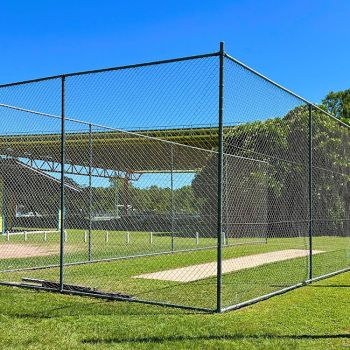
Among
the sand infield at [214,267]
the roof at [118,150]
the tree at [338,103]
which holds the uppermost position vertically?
the tree at [338,103]

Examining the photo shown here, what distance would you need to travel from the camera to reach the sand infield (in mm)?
9538

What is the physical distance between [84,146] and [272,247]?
7.25 metres

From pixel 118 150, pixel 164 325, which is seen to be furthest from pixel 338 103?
pixel 164 325

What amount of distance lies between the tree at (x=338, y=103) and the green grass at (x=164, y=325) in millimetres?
33372

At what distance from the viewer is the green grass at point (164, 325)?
4.89 meters

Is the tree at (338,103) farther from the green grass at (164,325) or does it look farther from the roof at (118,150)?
the green grass at (164,325)

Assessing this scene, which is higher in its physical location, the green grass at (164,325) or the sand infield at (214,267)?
the green grass at (164,325)

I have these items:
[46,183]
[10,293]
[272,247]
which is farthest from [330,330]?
[46,183]

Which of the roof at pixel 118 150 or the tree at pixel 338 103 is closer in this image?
the roof at pixel 118 150

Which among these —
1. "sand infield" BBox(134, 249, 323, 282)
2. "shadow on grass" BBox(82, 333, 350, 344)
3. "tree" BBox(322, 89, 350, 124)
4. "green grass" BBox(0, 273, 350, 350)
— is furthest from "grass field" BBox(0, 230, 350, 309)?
"tree" BBox(322, 89, 350, 124)

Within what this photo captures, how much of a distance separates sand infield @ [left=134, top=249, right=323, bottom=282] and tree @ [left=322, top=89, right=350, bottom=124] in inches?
1014

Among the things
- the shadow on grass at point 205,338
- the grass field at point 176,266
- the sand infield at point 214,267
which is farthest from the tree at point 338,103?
the shadow on grass at point 205,338

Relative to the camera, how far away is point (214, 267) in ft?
37.3

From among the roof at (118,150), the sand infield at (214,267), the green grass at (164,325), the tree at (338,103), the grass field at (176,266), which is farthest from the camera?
the tree at (338,103)
